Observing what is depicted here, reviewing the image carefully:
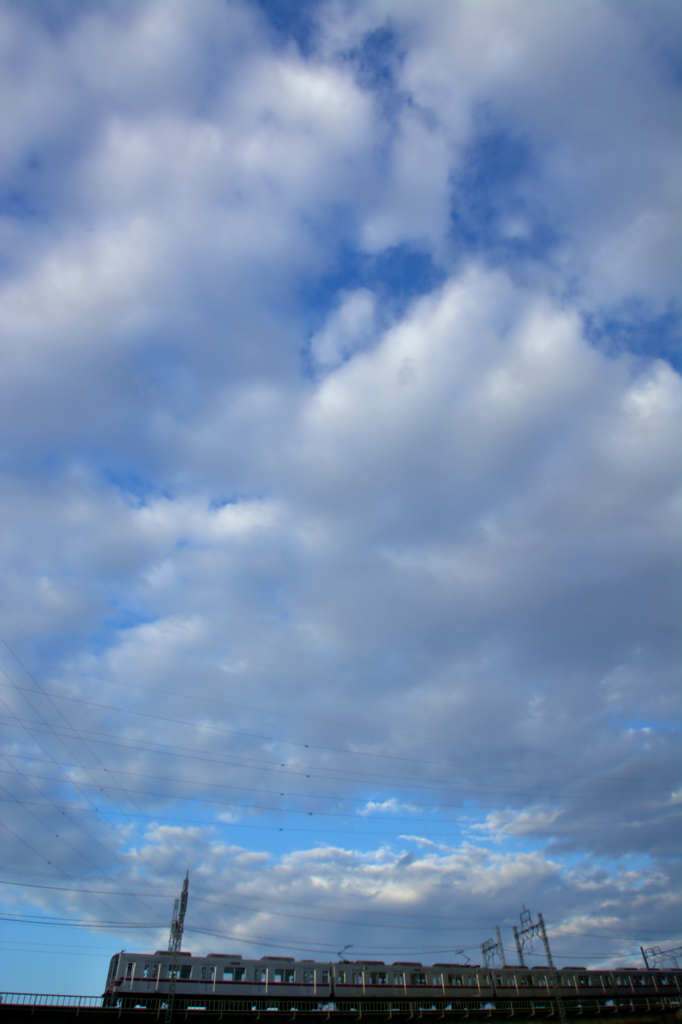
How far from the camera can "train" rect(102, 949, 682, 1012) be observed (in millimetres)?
57625

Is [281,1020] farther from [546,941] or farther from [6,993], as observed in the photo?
[546,941]

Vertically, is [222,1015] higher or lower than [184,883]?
lower

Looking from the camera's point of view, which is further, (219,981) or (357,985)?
(357,985)

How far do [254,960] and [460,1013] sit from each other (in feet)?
70.9

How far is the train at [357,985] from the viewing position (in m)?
57.6

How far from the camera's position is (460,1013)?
62531 millimetres

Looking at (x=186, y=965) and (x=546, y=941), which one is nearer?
(x=186, y=965)

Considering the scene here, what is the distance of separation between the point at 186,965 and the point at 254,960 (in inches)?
284

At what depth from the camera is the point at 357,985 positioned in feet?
213

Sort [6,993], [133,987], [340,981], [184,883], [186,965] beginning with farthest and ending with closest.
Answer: [340,981] < [186,965] < [133,987] < [184,883] < [6,993]

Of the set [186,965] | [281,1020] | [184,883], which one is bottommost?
[281,1020]

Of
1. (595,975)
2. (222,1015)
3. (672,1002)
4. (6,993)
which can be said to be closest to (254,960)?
(222,1015)

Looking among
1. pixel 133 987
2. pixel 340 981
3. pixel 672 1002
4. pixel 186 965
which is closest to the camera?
pixel 133 987

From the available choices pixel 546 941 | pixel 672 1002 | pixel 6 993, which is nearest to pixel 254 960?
pixel 6 993
